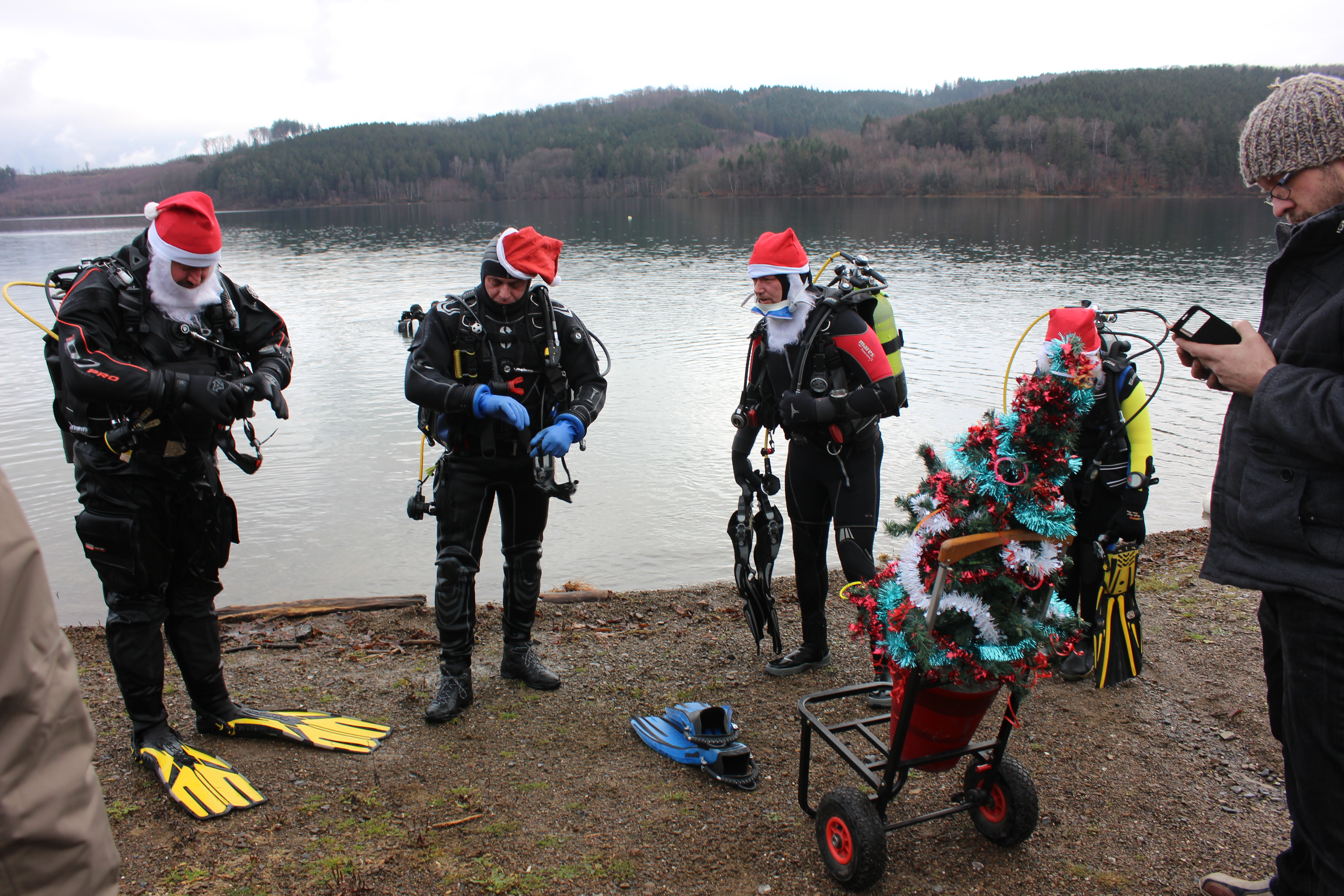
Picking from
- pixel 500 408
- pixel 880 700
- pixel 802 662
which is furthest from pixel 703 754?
pixel 500 408

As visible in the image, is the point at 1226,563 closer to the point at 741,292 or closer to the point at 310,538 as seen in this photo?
the point at 310,538

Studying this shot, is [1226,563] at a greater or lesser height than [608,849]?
greater

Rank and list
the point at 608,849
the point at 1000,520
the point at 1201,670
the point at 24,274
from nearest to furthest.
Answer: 1. the point at 1000,520
2. the point at 608,849
3. the point at 1201,670
4. the point at 24,274

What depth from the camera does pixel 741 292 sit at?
82.6 feet

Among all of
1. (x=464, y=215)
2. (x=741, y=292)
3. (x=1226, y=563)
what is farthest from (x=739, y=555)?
(x=464, y=215)

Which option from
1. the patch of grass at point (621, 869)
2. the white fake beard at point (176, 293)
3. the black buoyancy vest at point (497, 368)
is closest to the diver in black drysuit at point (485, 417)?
the black buoyancy vest at point (497, 368)

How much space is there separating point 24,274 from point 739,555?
116 ft

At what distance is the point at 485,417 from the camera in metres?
3.96

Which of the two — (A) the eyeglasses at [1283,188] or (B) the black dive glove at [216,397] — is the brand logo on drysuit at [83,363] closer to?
(B) the black dive glove at [216,397]

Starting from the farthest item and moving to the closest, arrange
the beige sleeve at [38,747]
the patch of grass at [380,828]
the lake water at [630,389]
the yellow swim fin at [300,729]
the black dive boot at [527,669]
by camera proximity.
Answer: the lake water at [630,389] < the black dive boot at [527,669] < the yellow swim fin at [300,729] < the patch of grass at [380,828] < the beige sleeve at [38,747]

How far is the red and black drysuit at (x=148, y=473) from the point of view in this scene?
3252mm

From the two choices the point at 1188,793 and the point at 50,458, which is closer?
the point at 1188,793

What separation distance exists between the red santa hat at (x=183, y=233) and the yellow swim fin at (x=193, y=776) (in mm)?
1949

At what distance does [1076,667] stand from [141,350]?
467 centimetres
